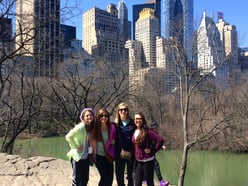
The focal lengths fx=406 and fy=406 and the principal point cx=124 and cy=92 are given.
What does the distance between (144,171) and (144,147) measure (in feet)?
1.12

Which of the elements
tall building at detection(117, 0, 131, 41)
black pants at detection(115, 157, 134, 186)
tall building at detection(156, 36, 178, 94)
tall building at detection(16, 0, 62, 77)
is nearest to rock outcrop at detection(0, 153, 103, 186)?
black pants at detection(115, 157, 134, 186)

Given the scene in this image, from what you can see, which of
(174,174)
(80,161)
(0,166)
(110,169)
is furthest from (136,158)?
(174,174)

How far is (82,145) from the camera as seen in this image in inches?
196

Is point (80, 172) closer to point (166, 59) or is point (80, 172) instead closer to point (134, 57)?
point (166, 59)

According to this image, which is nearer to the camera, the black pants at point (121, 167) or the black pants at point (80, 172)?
the black pants at point (80, 172)

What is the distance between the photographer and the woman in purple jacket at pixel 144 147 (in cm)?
530

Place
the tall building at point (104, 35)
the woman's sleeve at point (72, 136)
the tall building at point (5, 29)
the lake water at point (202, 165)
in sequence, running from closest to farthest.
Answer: the woman's sleeve at point (72, 136), the tall building at point (5, 29), the lake water at point (202, 165), the tall building at point (104, 35)

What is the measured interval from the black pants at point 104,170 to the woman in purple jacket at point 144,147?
0.41m

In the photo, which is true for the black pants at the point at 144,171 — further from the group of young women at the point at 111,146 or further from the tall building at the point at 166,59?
the tall building at the point at 166,59

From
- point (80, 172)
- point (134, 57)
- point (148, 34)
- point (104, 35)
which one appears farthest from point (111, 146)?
point (148, 34)

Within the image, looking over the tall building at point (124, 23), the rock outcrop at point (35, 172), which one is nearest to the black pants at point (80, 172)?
the rock outcrop at point (35, 172)

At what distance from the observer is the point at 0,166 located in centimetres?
644

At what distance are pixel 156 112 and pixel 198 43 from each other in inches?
838

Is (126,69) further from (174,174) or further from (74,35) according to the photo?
(174,174)
